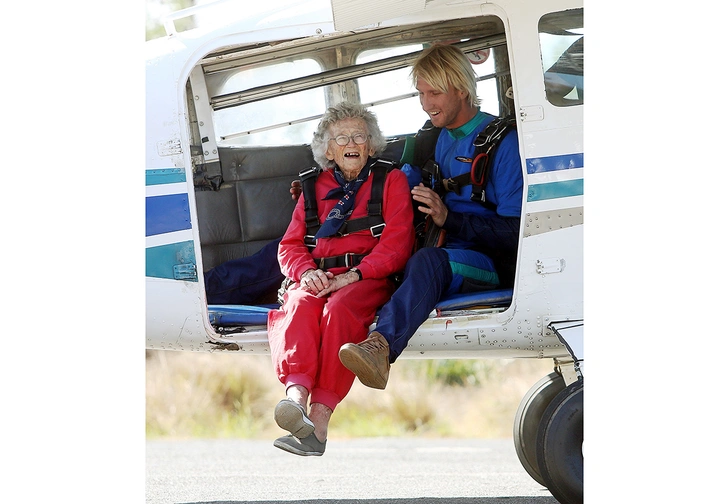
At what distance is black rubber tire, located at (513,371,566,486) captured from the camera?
16.0 ft

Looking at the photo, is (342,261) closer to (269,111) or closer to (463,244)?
(463,244)

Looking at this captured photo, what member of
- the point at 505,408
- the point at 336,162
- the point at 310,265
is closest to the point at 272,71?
the point at 336,162

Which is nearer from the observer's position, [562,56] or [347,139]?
[562,56]

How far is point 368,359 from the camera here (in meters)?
3.47

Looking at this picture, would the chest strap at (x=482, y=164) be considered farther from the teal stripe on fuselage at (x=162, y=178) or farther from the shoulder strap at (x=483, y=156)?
the teal stripe on fuselage at (x=162, y=178)

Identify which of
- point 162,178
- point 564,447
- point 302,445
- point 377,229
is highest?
point 162,178

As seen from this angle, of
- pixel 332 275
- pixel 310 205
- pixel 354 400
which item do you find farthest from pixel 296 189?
pixel 354 400

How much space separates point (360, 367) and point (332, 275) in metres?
0.64

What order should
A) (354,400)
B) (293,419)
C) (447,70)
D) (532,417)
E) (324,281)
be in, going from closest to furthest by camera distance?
(293,419) → (324,281) → (447,70) → (532,417) → (354,400)

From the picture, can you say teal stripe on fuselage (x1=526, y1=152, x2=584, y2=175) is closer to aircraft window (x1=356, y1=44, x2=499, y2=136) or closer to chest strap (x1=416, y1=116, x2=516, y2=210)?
chest strap (x1=416, y1=116, x2=516, y2=210)

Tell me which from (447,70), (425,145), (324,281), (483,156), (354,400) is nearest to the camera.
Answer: (324,281)

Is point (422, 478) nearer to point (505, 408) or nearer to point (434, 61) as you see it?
point (434, 61)

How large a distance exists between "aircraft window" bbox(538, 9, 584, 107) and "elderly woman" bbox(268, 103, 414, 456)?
792 millimetres
